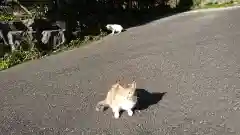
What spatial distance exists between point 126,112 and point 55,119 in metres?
1.10

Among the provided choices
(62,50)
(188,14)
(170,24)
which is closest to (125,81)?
(62,50)

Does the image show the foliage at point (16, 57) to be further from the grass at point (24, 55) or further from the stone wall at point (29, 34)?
the stone wall at point (29, 34)

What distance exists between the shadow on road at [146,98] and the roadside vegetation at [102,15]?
3911 millimetres

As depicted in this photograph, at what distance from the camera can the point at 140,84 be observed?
24.8 ft

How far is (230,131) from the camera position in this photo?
557cm

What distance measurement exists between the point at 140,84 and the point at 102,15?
5883 mm

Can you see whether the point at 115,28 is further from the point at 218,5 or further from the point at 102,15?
the point at 218,5

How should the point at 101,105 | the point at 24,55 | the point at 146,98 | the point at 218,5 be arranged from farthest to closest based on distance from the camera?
the point at 218,5 → the point at 24,55 → the point at 146,98 → the point at 101,105

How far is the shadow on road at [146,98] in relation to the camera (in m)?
6.55

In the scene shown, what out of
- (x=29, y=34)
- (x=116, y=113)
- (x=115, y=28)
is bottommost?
(x=116, y=113)

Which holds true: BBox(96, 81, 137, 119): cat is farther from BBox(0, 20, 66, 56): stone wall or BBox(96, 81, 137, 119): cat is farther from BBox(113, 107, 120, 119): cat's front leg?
BBox(0, 20, 66, 56): stone wall

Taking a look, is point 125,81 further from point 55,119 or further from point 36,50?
point 36,50

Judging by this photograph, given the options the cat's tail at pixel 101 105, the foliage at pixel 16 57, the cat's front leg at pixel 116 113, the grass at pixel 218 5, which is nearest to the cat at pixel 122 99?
the cat's front leg at pixel 116 113

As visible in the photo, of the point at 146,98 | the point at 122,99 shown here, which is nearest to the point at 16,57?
the point at 146,98
